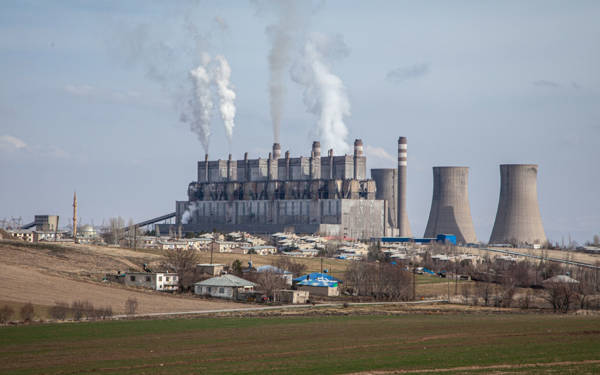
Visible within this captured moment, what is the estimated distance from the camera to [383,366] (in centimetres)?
2139

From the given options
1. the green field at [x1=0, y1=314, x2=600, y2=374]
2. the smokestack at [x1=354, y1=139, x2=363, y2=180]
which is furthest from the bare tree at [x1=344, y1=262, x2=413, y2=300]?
the smokestack at [x1=354, y1=139, x2=363, y2=180]

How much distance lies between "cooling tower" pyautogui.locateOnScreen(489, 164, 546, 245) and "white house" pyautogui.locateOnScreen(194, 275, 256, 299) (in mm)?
43812

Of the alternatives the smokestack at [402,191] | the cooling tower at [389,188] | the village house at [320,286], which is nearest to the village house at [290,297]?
the village house at [320,286]

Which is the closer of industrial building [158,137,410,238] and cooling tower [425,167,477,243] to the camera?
cooling tower [425,167,477,243]

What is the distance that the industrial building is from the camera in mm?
103688

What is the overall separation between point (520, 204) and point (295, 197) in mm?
30167

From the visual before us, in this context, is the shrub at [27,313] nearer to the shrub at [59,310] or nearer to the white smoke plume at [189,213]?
the shrub at [59,310]

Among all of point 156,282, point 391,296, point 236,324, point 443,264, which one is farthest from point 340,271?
point 236,324

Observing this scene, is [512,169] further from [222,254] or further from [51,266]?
[51,266]

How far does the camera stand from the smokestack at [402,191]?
4277 inches

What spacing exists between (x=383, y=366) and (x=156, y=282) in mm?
33329

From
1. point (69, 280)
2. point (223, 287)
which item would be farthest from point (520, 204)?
point (69, 280)

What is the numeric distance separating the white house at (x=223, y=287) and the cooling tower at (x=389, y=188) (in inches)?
2319

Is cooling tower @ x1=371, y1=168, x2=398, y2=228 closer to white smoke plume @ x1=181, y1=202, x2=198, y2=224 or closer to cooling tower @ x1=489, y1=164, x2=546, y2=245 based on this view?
cooling tower @ x1=489, y1=164, x2=546, y2=245
